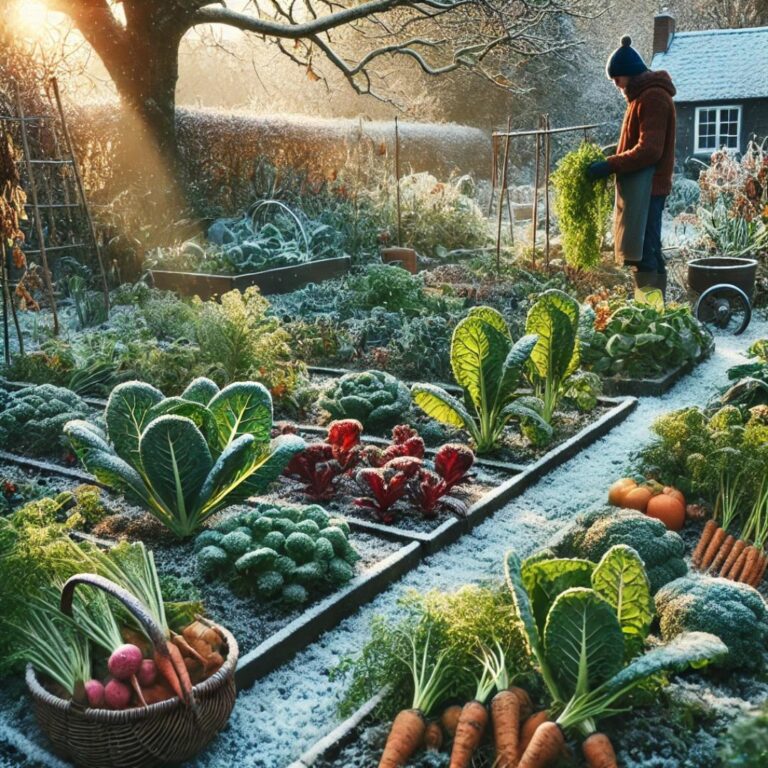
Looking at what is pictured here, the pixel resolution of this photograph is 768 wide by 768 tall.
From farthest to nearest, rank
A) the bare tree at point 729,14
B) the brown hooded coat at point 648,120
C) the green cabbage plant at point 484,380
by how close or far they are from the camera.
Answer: the bare tree at point 729,14 → the brown hooded coat at point 648,120 → the green cabbage plant at point 484,380

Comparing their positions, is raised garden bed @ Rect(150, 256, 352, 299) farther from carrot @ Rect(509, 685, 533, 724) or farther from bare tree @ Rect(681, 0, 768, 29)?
bare tree @ Rect(681, 0, 768, 29)

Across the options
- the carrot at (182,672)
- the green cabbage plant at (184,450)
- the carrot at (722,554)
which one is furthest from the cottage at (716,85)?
the carrot at (182,672)

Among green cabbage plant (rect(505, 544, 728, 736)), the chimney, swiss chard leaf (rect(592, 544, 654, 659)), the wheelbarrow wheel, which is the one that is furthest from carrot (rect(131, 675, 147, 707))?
the chimney

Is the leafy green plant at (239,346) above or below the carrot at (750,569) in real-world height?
above

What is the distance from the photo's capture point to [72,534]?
13.5 feet

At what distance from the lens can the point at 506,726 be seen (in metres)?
A: 2.37

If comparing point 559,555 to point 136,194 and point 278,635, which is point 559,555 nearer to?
point 278,635

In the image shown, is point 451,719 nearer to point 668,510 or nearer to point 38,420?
point 668,510

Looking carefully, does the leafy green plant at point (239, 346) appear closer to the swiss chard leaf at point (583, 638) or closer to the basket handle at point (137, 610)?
the basket handle at point (137, 610)

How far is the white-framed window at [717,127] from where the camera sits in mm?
24469

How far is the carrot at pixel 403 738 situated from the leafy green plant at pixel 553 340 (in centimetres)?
297

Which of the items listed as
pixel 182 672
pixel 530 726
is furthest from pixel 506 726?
pixel 182 672

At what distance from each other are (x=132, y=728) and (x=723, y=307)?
23.7 ft

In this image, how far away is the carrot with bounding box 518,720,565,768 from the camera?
7.34ft
